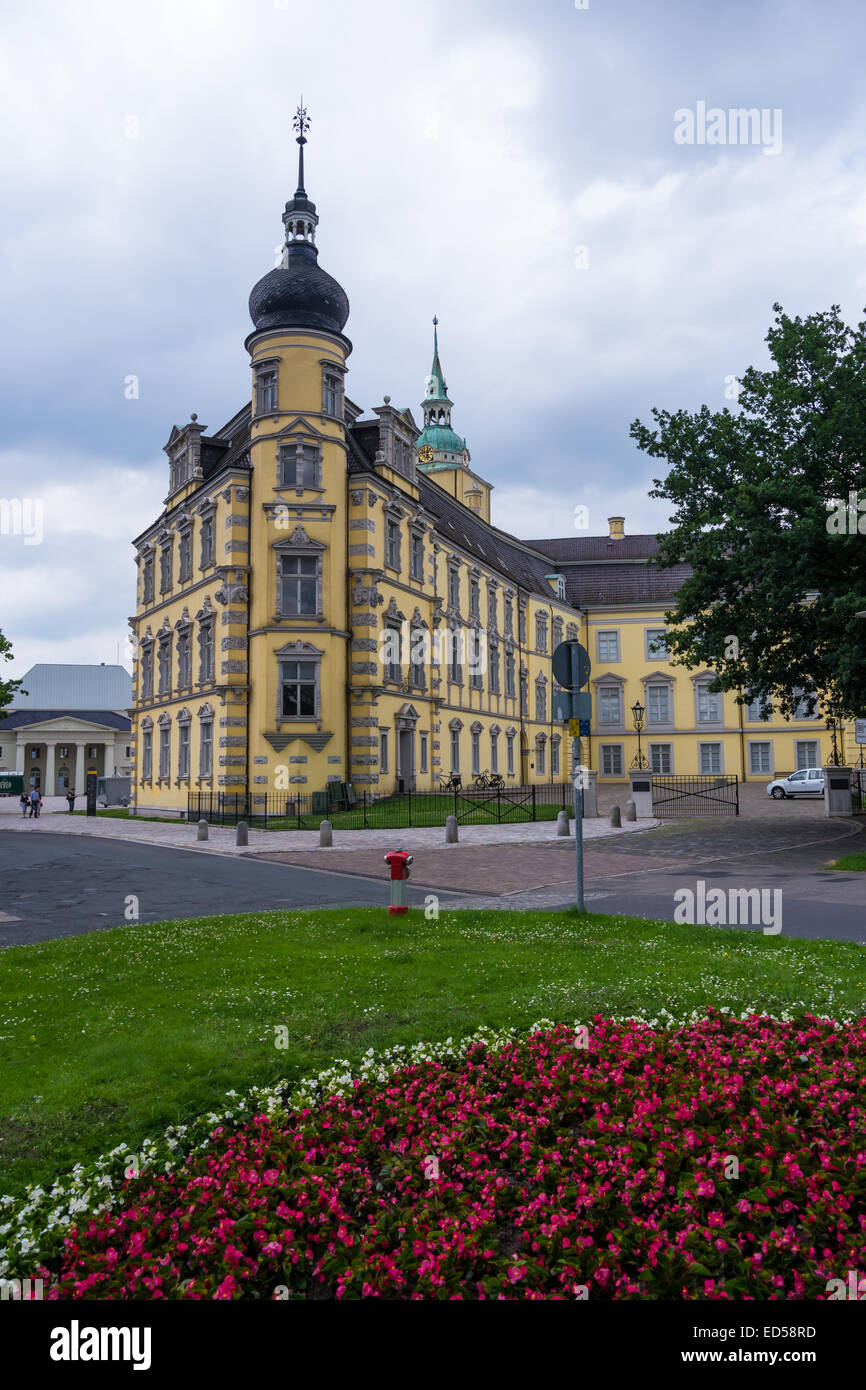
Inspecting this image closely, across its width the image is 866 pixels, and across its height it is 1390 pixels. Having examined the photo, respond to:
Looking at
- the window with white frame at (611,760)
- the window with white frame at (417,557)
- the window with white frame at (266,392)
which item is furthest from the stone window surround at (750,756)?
the window with white frame at (266,392)

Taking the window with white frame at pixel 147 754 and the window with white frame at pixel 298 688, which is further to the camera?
the window with white frame at pixel 147 754

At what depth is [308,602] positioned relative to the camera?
3428 centimetres

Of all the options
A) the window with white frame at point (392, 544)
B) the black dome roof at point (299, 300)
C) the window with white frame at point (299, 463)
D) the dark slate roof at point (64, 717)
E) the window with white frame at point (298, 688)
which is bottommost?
the window with white frame at point (298, 688)

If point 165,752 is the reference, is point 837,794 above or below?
below

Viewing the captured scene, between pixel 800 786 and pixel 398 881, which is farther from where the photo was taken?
pixel 800 786

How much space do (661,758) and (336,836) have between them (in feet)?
124

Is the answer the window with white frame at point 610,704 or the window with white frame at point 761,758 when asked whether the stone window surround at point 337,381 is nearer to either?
the window with white frame at point 610,704

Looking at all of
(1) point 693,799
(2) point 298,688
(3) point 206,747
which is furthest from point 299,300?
(1) point 693,799

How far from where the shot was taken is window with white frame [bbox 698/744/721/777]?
191ft

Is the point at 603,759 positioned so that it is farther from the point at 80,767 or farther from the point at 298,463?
the point at 80,767

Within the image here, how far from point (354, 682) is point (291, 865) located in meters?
17.2

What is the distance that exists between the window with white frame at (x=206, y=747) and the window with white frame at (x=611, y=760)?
31995mm

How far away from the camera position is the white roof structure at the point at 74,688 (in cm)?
11012
